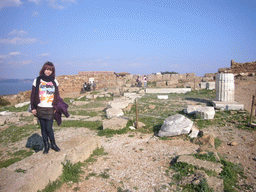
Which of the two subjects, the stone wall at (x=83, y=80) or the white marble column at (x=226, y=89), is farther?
the stone wall at (x=83, y=80)

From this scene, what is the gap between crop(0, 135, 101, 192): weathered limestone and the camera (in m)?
2.75

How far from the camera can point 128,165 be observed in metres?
4.20

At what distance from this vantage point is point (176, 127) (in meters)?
5.96

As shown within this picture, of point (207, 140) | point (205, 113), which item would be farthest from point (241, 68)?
point (207, 140)

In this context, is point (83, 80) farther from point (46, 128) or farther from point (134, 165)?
point (134, 165)

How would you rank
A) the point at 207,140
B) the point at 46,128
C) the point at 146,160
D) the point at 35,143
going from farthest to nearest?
the point at 35,143
the point at 207,140
the point at 146,160
the point at 46,128

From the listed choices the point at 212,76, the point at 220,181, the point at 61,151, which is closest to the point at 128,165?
the point at 61,151

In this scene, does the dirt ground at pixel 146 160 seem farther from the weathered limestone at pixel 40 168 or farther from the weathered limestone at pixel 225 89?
the weathered limestone at pixel 225 89

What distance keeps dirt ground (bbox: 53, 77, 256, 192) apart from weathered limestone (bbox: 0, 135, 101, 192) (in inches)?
12.9

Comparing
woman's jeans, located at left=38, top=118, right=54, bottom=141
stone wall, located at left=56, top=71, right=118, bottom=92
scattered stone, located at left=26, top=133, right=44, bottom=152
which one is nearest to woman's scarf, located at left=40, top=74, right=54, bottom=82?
woman's jeans, located at left=38, top=118, right=54, bottom=141

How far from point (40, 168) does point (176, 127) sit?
13.5ft

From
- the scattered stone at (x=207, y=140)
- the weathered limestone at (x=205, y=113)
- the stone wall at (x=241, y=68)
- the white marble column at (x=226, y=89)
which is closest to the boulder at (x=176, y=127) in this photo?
the scattered stone at (x=207, y=140)

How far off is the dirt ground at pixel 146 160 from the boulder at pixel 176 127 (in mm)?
252

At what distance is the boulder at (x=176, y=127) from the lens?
233 inches
